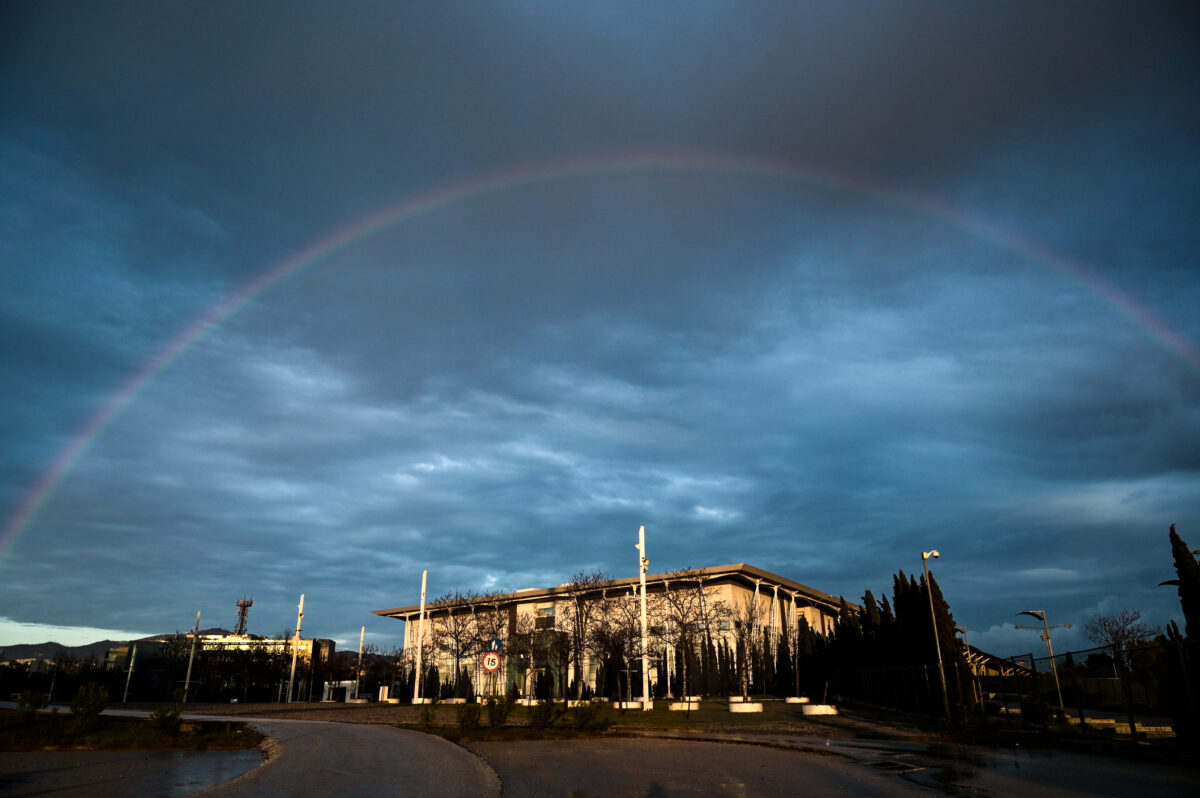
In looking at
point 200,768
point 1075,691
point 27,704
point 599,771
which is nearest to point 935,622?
point 1075,691

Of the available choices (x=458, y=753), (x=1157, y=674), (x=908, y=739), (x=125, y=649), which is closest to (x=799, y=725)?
(x=908, y=739)

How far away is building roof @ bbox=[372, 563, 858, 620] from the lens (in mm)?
61531

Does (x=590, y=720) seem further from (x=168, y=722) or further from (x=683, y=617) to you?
(x=683, y=617)

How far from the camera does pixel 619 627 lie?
52.3 metres

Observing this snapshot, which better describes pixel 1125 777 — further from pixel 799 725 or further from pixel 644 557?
pixel 644 557

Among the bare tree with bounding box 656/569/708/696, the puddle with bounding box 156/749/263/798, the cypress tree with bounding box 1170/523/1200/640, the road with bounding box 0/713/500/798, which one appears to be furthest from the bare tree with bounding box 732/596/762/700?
the puddle with bounding box 156/749/263/798

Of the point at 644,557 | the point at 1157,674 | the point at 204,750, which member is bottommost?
the point at 204,750

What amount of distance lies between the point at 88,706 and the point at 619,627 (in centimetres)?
3319

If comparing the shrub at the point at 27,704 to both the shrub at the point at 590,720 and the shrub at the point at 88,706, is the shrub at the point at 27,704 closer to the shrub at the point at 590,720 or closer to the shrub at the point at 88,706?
the shrub at the point at 88,706

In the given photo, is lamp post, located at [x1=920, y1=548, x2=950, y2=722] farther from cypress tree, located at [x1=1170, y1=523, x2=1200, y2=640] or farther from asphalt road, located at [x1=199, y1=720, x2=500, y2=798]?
asphalt road, located at [x1=199, y1=720, x2=500, y2=798]

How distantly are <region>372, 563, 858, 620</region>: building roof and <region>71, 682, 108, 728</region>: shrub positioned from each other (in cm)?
3106

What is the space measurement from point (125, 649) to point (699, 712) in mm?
97590

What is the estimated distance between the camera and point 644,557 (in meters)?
38.1

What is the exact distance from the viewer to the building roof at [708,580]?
2422 inches
